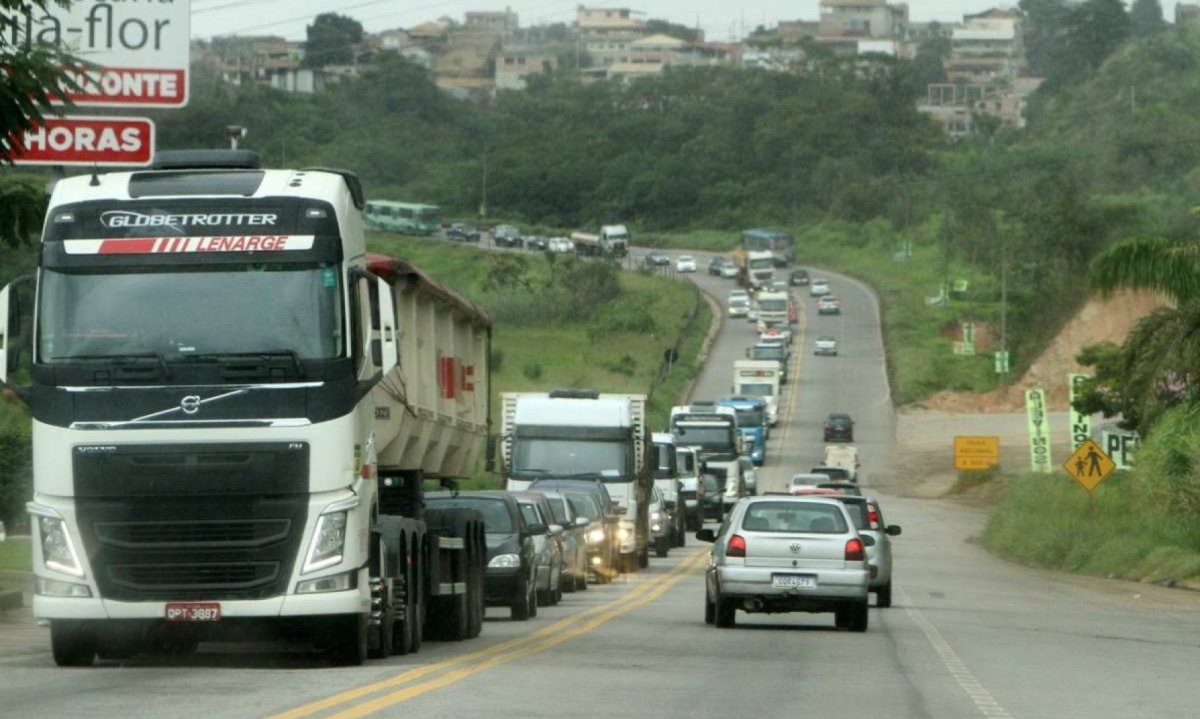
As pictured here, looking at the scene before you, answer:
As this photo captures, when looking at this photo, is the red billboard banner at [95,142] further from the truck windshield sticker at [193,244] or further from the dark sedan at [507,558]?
the dark sedan at [507,558]

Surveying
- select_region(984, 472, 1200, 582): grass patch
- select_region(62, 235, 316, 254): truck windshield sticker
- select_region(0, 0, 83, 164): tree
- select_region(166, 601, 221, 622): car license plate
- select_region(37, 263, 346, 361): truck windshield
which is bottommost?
select_region(984, 472, 1200, 582): grass patch

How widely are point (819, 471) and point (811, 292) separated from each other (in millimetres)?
67519

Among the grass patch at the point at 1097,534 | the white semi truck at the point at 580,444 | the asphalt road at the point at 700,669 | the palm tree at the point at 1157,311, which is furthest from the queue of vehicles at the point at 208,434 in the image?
the grass patch at the point at 1097,534

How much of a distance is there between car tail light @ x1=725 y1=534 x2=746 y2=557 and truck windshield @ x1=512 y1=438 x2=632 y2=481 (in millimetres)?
14484

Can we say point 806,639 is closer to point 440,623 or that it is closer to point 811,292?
point 440,623

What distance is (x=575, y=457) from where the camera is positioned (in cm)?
3875

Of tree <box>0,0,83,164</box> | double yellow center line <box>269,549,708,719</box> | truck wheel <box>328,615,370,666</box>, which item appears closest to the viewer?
double yellow center line <box>269,549,708,719</box>

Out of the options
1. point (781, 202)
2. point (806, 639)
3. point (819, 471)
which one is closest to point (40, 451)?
point (806, 639)

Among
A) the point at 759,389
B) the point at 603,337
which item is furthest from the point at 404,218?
the point at 759,389

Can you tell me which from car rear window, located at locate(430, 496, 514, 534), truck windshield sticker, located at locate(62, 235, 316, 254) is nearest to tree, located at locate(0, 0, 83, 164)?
truck windshield sticker, located at locate(62, 235, 316, 254)

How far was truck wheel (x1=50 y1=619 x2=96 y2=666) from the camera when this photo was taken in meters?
16.1

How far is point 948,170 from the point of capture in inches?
7028

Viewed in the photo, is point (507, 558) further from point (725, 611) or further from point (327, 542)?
point (327, 542)

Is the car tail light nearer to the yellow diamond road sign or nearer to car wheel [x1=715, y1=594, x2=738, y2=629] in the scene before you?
car wheel [x1=715, y1=594, x2=738, y2=629]
